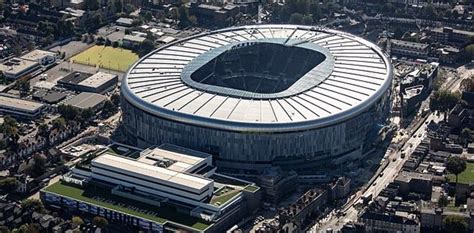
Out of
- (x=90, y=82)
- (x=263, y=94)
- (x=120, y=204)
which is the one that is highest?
(x=263, y=94)

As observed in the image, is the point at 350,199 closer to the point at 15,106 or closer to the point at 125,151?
the point at 125,151

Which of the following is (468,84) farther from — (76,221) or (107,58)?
(76,221)

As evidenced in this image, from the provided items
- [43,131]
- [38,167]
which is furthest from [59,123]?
[38,167]

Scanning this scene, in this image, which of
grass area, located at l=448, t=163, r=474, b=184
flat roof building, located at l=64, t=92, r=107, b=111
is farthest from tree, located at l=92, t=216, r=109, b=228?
grass area, located at l=448, t=163, r=474, b=184

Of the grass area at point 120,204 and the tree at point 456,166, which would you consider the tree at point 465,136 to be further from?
the grass area at point 120,204

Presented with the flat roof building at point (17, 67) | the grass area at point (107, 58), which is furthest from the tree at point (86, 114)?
the grass area at point (107, 58)
